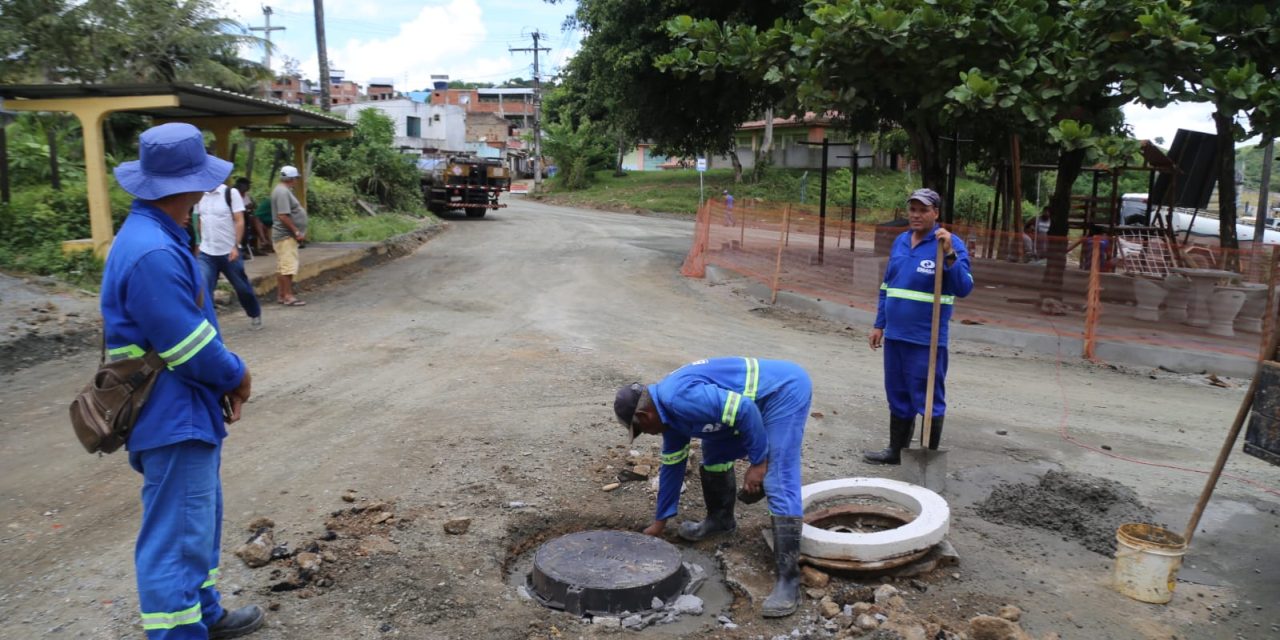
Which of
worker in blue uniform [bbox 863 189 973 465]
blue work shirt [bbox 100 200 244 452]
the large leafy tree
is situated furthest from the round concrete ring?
the large leafy tree

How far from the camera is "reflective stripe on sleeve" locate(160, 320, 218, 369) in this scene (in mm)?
2828

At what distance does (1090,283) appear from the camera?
30.9 feet

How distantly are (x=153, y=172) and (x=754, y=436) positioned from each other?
2.56 meters

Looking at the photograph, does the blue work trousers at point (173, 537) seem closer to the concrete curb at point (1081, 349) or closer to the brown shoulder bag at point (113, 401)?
the brown shoulder bag at point (113, 401)

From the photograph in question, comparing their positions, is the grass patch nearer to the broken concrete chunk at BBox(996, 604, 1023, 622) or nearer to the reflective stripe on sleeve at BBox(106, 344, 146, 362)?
the reflective stripe on sleeve at BBox(106, 344, 146, 362)

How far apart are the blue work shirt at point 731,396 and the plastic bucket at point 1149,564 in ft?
5.39

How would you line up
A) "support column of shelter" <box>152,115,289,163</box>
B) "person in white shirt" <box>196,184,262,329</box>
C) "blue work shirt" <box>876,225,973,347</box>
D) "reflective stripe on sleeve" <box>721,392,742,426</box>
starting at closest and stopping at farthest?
1. "reflective stripe on sleeve" <box>721,392,742,426</box>
2. "blue work shirt" <box>876,225,973,347</box>
3. "person in white shirt" <box>196,184,262,329</box>
4. "support column of shelter" <box>152,115,289,163</box>

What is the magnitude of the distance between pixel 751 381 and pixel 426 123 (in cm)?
5354

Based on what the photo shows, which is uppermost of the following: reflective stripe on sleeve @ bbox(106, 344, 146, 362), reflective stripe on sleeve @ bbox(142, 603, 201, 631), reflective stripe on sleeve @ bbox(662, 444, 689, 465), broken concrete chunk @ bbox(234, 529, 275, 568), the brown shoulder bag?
reflective stripe on sleeve @ bbox(106, 344, 146, 362)

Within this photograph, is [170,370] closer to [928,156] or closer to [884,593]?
[884,593]

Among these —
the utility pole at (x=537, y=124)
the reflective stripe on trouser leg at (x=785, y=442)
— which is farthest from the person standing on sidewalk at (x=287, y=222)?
the utility pole at (x=537, y=124)

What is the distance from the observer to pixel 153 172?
9.77 feet

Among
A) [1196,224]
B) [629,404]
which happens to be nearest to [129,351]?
[629,404]

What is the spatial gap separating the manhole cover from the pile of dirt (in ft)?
6.74
